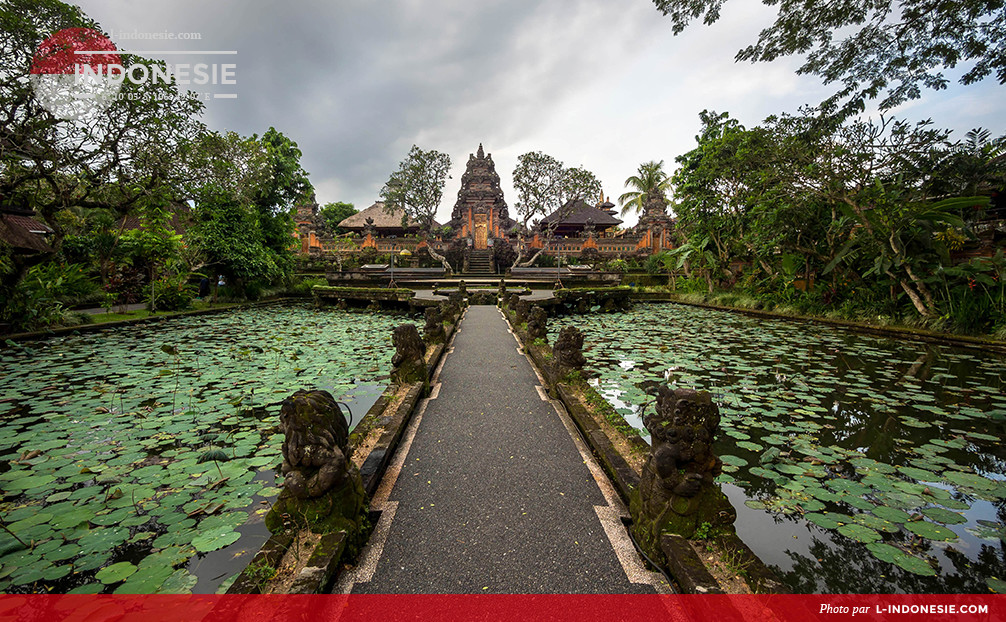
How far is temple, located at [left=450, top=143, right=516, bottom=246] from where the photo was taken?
95.5 feet

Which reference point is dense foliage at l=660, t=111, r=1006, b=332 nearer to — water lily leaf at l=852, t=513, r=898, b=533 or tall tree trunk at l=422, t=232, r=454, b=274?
water lily leaf at l=852, t=513, r=898, b=533

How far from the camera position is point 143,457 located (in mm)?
2807

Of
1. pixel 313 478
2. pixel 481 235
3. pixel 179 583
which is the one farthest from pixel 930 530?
pixel 481 235

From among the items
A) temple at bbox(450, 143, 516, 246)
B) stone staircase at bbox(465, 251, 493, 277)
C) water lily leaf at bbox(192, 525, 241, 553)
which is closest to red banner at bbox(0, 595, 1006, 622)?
water lily leaf at bbox(192, 525, 241, 553)

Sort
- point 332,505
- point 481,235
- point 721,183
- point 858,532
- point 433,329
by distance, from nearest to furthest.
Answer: point 332,505, point 858,532, point 433,329, point 721,183, point 481,235

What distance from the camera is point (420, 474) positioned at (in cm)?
A: 266

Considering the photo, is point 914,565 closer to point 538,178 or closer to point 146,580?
point 146,580

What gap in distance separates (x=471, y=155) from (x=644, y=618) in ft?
107

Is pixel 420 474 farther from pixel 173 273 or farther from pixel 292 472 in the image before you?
pixel 173 273

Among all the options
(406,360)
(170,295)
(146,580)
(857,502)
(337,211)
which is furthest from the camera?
(337,211)

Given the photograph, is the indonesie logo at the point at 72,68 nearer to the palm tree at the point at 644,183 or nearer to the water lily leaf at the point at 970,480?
the water lily leaf at the point at 970,480

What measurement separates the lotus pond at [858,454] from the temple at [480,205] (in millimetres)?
23853

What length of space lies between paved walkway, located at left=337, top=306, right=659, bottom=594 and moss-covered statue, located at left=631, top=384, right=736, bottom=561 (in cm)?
24

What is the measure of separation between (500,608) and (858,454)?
10.0ft
